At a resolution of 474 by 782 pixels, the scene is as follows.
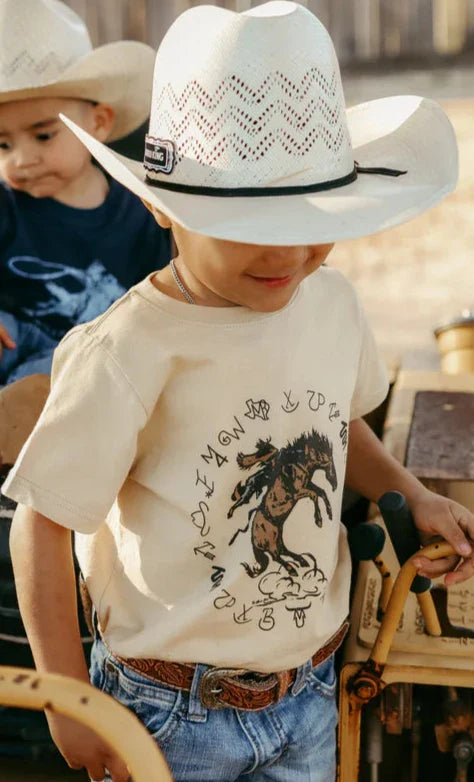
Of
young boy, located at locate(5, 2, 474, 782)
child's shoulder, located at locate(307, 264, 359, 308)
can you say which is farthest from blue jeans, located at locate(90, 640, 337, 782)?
child's shoulder, located at locate(307, 264, 359, 308)

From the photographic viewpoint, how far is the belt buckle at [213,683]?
1448mm

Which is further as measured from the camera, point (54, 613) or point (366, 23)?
point (366, 23)

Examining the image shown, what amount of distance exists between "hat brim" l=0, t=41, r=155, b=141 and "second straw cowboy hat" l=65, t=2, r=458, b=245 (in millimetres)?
1069

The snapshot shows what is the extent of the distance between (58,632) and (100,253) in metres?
1.22

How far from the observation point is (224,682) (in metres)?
1.47

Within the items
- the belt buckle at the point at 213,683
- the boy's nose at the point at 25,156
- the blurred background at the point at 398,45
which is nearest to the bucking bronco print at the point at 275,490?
the belt buckle at the point at 213,683

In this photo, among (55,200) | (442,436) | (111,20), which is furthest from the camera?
(111,20)

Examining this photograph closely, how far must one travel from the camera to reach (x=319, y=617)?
151 cm

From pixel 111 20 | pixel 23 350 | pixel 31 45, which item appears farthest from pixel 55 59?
pixel 111 20

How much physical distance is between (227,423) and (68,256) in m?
1.13

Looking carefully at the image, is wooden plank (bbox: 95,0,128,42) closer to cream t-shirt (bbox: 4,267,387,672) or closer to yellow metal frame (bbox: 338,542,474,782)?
cream t-shirt (bbox: 4,267,387,672)

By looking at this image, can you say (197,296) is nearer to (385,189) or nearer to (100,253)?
(385,189)

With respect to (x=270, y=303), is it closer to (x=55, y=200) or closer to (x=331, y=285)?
(x=331, y=285)

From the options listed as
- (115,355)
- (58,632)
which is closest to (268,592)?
(58,632)
